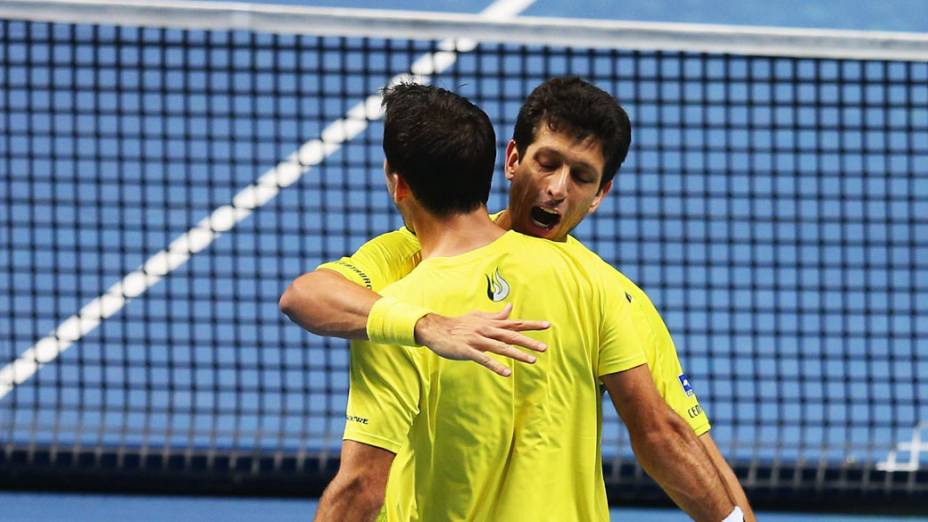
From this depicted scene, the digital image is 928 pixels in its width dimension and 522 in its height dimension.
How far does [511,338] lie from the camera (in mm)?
2826

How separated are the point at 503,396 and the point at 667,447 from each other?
41cm

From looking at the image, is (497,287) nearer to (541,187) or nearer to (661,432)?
(541,187)

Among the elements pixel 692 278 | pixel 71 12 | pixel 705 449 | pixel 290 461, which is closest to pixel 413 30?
pixel 71 12

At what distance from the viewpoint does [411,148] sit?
312 centimetres

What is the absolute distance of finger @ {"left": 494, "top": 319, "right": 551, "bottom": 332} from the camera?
9.37 ft

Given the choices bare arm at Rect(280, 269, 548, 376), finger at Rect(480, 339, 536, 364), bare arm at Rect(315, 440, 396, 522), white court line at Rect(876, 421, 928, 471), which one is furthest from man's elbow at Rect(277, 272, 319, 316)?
white court line at Rect(876, 421, 928, 471)

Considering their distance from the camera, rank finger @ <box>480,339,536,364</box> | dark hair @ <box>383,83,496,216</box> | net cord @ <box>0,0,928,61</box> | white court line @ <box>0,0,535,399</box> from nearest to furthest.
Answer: finger @ <box>480,339,536,364</box>
dark hair @ <box>383,83,496,216</box>
net cord @ <box>0,0,928,61</box>
white court line @ <box>0,0,535,399</box>

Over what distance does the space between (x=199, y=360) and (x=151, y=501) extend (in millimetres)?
2444

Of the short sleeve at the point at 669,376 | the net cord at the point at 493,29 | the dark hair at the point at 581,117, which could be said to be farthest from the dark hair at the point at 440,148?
the net cord at the point at 493,29

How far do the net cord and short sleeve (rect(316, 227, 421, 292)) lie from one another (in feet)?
9.49

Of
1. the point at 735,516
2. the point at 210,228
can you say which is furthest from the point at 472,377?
the point at 210,228

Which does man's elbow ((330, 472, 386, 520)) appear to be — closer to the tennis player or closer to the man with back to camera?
the tennis player

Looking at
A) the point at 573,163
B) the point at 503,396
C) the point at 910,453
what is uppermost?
the point at 573,163

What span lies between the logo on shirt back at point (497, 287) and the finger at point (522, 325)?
17 cm
